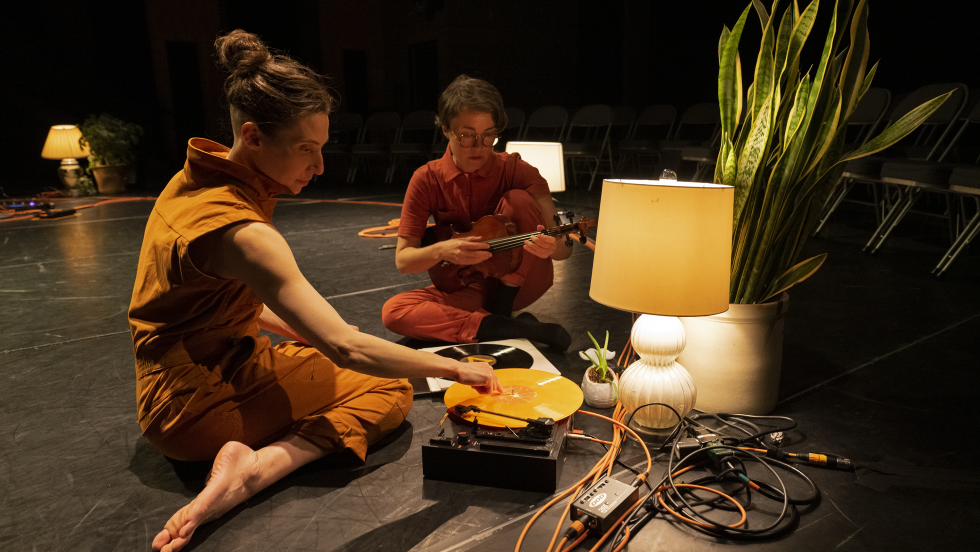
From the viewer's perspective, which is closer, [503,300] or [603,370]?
[603,370]

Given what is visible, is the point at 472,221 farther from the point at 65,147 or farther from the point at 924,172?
the point at 65,147

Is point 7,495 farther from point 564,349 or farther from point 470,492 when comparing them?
point 564,349

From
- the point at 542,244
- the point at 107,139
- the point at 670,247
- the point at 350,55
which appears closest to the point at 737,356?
the point at 670,247

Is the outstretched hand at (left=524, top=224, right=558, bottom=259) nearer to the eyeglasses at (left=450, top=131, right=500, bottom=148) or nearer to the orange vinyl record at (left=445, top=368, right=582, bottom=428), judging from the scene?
the eyeglasses at (left=450, top=131, right=500, bottom=148)

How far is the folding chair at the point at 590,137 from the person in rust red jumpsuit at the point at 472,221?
13.4ft

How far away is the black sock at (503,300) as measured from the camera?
92.7 inches

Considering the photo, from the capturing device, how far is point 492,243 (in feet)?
6.96

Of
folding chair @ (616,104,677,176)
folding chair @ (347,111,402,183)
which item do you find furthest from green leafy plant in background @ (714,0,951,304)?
folding chair @ (347,111,402,183)

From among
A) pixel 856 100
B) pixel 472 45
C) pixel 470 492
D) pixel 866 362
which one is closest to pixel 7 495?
pixel 470 492

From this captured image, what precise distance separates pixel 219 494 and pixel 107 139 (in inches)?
269

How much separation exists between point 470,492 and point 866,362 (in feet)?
4.90

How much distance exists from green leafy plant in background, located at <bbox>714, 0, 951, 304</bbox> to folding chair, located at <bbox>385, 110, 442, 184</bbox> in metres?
5.63

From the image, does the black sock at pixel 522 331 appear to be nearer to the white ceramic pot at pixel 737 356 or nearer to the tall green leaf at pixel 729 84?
the white ceramic pot at pixel 737 356

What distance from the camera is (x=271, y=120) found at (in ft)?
4.05
